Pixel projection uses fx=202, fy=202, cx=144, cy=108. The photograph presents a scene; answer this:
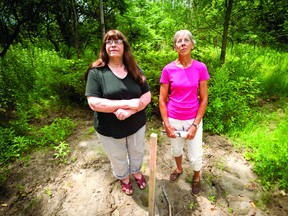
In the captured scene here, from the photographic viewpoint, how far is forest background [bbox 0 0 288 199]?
380 centimetres

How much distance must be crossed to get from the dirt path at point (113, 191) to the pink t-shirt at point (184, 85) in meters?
1.26

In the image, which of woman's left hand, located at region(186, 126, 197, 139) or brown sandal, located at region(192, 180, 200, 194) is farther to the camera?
brown sandal, located at region(192, 180, 200, 194)

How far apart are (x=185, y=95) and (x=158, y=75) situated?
6.69 feet

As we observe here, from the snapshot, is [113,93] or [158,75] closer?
[113,93]

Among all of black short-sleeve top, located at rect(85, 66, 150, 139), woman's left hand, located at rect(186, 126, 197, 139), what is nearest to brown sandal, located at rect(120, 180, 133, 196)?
black short-sleeve top, located at rect(85, 66, 150, 139)

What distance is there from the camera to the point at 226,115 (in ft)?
14.4

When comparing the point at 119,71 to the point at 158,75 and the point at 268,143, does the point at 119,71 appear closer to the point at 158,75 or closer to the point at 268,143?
the point at 158,75

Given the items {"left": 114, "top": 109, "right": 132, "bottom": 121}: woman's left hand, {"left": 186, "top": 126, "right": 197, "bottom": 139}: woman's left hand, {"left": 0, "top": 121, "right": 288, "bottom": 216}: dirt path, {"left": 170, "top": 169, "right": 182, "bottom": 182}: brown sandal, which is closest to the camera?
{"left": 114, "top": 109, "right": 132, "bottom": 121}: woman's left hand

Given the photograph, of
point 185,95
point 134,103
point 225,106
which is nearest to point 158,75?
point 225,106

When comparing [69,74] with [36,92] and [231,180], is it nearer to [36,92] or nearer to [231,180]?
[36,92]

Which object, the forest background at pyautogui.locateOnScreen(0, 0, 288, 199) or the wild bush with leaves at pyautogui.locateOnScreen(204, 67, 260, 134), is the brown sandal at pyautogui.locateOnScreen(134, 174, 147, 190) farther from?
the wild bush with leaves at pyautogui.locateOnScreen(204, 67, 260, 134)

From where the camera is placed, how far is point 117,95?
221cm

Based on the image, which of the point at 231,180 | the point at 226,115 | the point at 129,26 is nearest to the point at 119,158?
the point at 231,180

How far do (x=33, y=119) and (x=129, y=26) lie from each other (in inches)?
148
